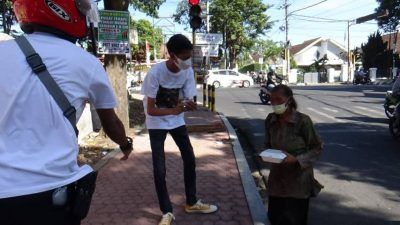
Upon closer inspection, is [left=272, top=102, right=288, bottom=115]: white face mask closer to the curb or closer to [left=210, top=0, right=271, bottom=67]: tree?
the curb

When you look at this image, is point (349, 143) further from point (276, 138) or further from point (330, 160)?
point (276, 138)

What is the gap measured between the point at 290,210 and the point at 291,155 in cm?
49

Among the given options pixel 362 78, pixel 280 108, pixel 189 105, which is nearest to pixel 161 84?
pixel 189 105

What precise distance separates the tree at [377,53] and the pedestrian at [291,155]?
50522 mm

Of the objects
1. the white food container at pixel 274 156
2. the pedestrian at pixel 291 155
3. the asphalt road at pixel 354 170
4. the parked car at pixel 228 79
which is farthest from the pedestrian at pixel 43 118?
the parked car at pixel 228 79

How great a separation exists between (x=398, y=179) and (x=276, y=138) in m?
3.19

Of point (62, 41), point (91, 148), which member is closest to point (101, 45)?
point (91, 148)

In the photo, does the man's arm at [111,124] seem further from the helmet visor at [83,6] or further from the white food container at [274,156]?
the white food container at [274,156]

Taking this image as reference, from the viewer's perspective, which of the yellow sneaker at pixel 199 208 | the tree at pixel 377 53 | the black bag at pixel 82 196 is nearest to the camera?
the black bag at pixel 82 196

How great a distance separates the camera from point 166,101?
454cm

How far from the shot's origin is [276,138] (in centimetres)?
415

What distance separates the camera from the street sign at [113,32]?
9.02 meters

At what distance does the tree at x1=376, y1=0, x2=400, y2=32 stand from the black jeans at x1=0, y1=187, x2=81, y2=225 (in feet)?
154

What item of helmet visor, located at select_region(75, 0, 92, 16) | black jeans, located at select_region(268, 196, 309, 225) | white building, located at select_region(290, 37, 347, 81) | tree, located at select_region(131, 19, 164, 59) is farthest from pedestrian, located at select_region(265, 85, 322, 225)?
white building, located at select_region(290, 37, 347, 81)
